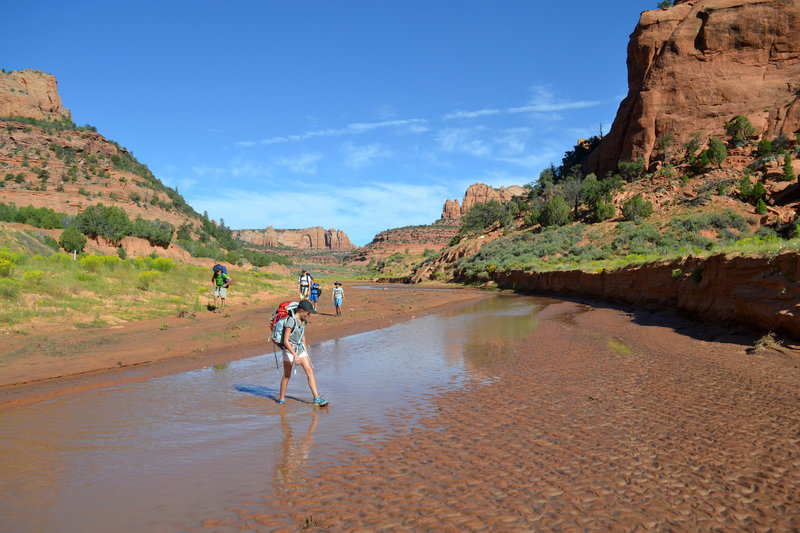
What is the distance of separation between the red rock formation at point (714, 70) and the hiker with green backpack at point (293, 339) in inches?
2399

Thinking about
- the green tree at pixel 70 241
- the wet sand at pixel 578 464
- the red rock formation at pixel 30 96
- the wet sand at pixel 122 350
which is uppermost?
the red rock formation at pixel 30 96

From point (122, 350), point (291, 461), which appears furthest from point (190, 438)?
point (122, 350)

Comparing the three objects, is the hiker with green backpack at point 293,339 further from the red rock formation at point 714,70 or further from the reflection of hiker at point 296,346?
the red rock formation at point 714,70

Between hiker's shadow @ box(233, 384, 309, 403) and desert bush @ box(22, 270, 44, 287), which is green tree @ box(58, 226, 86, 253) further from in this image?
hiker's shadow @ box(233, 384, 309, 403)

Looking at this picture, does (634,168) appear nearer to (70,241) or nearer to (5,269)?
(70,241)

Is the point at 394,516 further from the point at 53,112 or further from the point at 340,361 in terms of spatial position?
the point at 53,112

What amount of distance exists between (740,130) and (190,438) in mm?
62427

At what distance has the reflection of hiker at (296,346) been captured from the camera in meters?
6.64

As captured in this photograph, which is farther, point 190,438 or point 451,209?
point 451,209

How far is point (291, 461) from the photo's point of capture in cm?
466

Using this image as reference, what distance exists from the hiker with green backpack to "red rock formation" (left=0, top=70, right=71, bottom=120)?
332 feet

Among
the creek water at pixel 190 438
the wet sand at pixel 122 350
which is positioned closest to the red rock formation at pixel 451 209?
the wet sand at pixel 122 350

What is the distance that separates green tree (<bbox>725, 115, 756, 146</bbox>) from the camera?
1916 inches

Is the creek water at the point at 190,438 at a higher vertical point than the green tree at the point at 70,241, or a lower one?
lower
